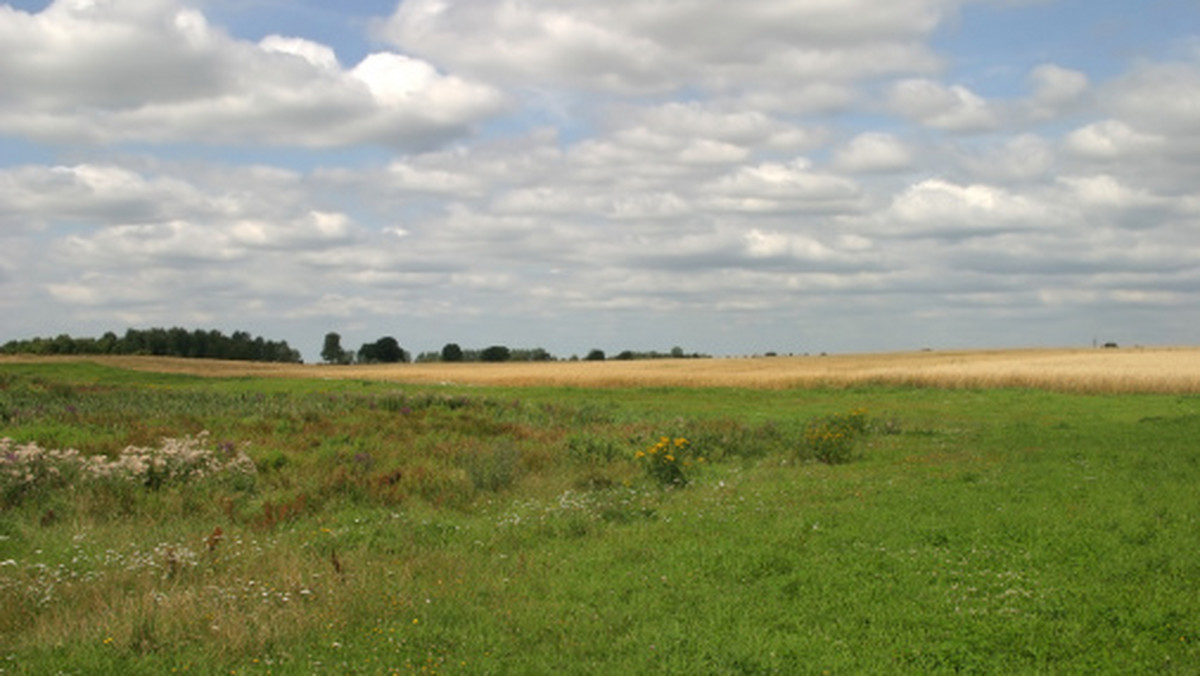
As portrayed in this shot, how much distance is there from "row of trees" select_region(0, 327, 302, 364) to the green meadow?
85610mm

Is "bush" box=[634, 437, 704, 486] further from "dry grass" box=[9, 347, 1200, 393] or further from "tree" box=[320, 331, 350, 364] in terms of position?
"tree" box=[320, 331, 350, 364]

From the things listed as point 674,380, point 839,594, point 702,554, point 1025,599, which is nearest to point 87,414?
point 702,554

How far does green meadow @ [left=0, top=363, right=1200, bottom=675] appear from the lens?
304 inches

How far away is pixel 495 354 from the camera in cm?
13750

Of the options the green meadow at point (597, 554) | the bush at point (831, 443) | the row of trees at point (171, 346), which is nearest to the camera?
the green meadow at point (597, 554)

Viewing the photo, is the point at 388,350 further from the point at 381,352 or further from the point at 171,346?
the point at 171,346

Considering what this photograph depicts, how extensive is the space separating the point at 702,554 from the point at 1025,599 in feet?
12.0

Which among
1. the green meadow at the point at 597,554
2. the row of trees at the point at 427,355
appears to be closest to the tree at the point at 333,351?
the row of trees at the point at 427,355

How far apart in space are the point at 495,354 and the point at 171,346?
46.3 metres

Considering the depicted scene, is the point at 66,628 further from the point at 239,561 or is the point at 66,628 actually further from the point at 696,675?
the point at 696,675

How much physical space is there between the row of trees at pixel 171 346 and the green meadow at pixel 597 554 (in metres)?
85.6

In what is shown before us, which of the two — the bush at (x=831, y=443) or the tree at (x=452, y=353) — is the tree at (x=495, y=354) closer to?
the tree at (x=452, y=353)

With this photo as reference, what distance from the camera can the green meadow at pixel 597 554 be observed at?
7711 millimetres

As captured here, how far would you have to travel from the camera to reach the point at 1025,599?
8633 millimetres
